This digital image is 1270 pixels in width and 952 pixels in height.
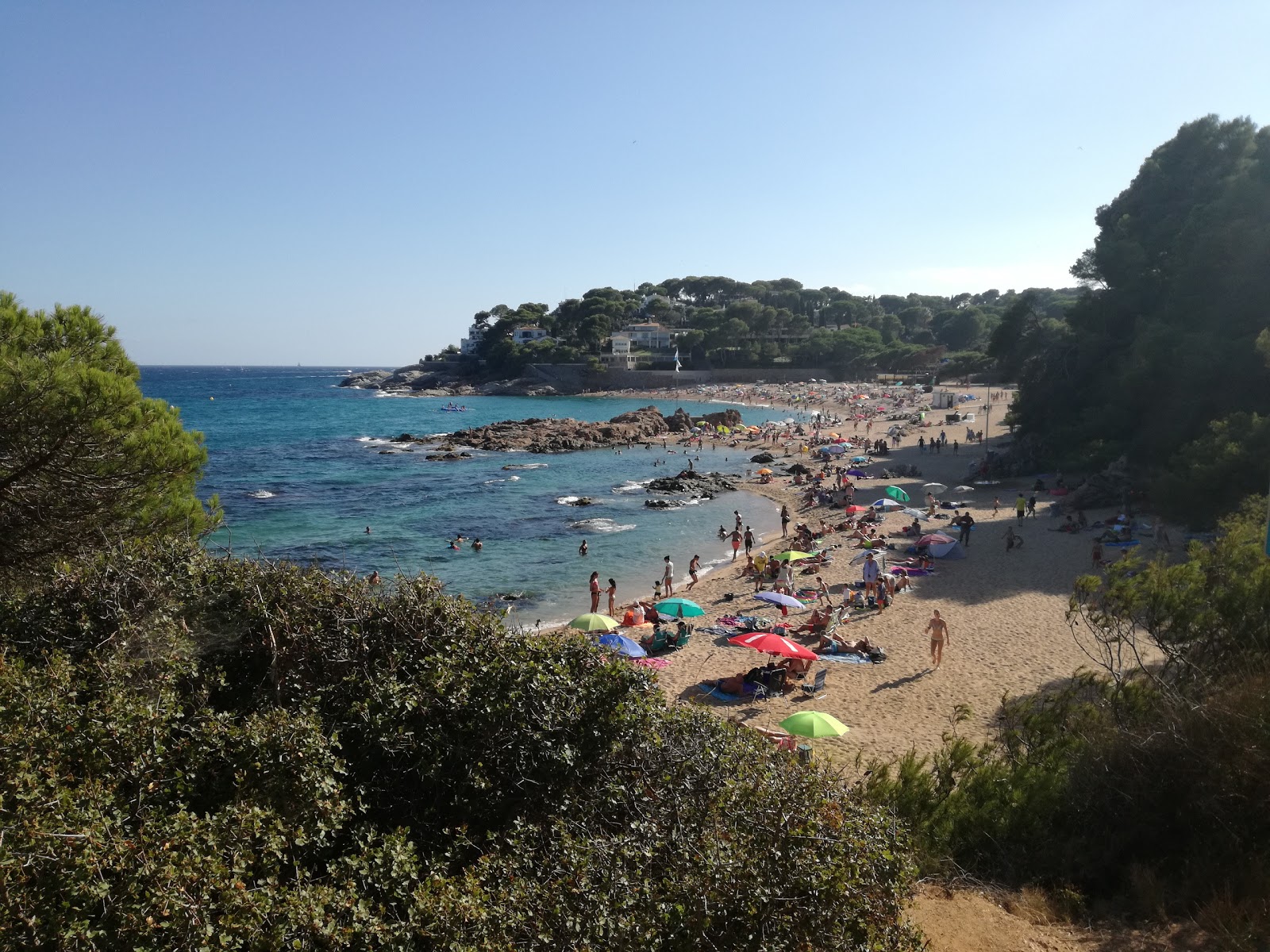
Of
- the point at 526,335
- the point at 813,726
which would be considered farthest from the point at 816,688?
the point at 526,335

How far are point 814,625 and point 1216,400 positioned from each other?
1586cm

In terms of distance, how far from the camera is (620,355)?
324 feet

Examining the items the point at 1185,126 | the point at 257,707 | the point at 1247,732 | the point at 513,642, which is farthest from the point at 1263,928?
the point at 1185,126

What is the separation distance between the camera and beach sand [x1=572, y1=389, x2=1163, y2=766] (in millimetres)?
11680

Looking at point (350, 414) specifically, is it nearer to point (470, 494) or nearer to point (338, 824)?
point (470, 494)

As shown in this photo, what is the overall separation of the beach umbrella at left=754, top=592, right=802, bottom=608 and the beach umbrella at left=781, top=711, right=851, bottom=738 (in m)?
6.04

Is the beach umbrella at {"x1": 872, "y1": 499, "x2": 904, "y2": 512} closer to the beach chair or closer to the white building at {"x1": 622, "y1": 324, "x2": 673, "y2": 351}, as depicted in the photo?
the beach chair

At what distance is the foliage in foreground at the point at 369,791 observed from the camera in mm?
4062

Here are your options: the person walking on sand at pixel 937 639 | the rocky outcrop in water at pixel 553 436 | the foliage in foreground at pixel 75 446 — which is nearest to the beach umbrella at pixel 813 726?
the person walking on sand at pixel 937 639

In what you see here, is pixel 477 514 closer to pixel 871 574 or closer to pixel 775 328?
pixel 871 574

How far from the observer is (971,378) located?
7706cm

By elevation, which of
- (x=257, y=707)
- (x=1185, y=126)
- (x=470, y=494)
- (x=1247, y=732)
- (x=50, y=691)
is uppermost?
(x=1185, y=126)

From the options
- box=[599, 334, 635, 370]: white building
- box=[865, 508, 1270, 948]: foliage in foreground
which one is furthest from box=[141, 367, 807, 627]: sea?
box=[599, 334, 635, 370]: white building

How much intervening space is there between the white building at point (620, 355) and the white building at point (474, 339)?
87.5 feet
